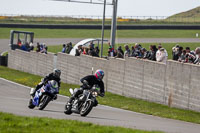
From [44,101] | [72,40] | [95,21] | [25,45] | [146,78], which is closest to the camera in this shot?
[44,101]

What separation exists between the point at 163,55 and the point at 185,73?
2.12 metres

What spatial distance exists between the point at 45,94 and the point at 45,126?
5.54 metres

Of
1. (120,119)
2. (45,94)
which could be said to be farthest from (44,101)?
(120,119)

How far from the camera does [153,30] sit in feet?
225

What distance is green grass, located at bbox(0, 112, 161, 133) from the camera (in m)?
11.9

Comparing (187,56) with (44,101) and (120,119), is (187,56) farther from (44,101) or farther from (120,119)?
(44,101)

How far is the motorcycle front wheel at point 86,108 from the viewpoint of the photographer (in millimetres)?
16328

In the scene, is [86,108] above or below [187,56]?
below

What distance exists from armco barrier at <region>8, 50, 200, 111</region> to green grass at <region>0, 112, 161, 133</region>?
28.7 ft

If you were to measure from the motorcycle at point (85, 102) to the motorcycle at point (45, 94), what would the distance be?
1177mm

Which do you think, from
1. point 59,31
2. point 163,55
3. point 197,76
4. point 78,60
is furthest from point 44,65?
point 59,31

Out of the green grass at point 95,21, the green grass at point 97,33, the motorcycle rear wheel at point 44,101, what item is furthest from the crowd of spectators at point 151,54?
the green grass at point 95,21

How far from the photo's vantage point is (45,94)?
18062mm

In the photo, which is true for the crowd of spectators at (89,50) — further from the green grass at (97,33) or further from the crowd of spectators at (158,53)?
the green grass at (97,33)
